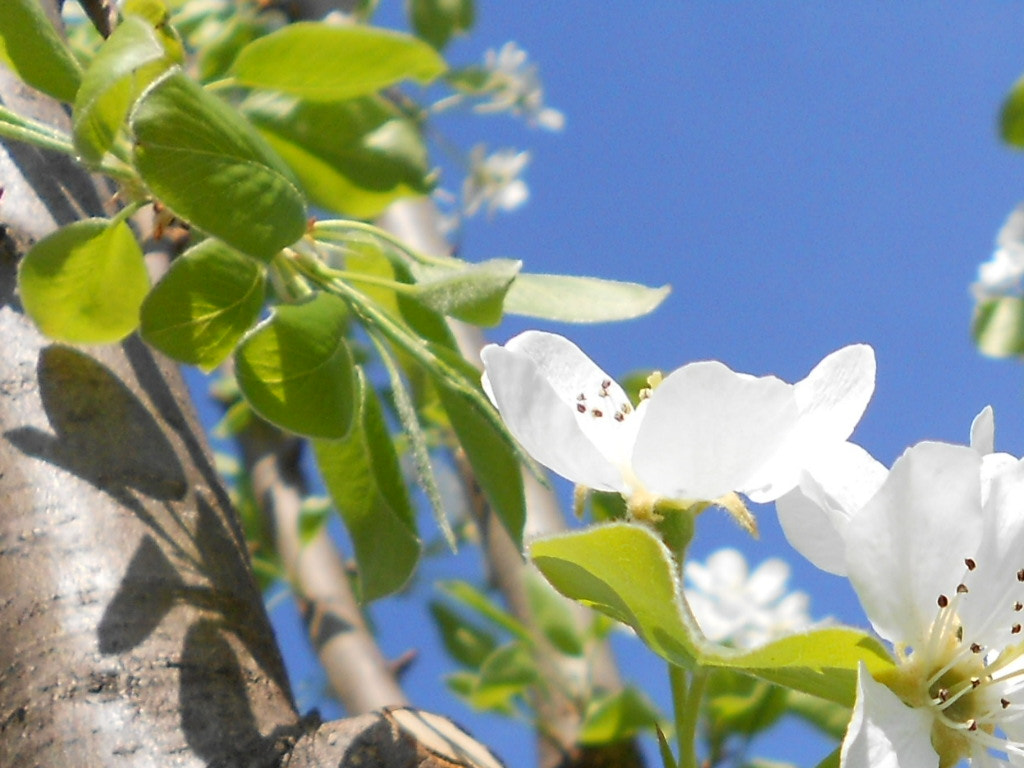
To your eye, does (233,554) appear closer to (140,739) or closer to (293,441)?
(140,739)

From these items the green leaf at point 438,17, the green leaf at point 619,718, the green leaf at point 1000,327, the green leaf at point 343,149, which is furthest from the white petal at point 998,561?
the green leaf at point 438,17

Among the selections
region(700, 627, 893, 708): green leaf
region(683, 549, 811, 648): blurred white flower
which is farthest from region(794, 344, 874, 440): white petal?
region(683, 549, 811, 648): blurred white flower

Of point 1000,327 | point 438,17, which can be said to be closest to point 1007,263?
point 1000,327

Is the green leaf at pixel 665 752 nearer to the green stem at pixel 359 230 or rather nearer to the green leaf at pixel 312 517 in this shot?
the green stem at pixel 359 230

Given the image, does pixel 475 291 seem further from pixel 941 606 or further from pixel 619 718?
pixel 619 718

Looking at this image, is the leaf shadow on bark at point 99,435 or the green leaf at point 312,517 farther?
the green leaf at point 312,517

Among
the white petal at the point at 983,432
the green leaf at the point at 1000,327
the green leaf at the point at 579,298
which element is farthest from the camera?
the green leaf at the point at 1000,327

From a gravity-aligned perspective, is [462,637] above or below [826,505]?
below
